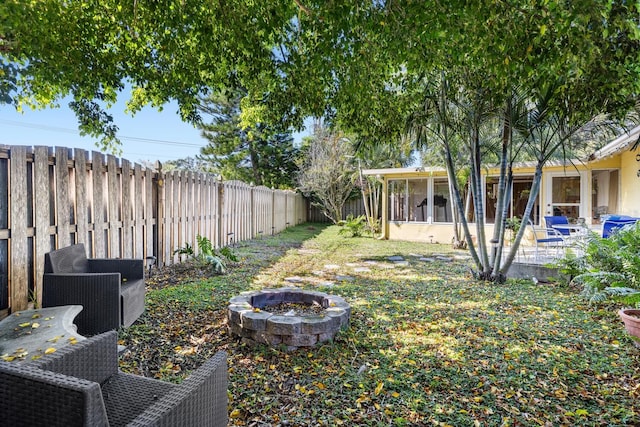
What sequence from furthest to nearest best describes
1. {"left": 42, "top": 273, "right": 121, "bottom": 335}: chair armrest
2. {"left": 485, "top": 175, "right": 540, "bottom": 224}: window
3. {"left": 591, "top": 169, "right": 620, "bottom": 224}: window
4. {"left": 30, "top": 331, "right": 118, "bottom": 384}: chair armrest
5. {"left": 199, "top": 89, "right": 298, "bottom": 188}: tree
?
{"left": 199, "top": 89, "right": 298, "bottom": 188}: tree < {"left": 485, "top": 175, "right": 540, "bottom": 224}: window < {"left": 591, "top": 169, "right": 620, "bottom": 224}: window < {"left": 42, "top": 273, "right": 121, "bottom": 335}: chair armrest < {"left": 30, "top": 331, "right": 118, "bottom": 384}: chair armrest

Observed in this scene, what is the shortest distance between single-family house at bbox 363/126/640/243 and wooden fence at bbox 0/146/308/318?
6.66 meters

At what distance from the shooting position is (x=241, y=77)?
5.21 m

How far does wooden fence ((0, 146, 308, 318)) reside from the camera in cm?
325

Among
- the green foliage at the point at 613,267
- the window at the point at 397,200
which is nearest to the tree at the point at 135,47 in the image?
the green foliage at the point at 613,267

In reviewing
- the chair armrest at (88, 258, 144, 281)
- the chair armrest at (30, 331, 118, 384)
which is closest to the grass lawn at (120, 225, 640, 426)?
the chair armrest at (88, 258, 144, 281)

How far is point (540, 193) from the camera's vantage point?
34.9 ft

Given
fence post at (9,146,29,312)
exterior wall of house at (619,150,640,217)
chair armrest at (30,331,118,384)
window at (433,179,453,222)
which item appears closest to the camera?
chair armrest at (30,331,118,384)

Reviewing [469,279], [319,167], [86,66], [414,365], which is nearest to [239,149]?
[319,167]

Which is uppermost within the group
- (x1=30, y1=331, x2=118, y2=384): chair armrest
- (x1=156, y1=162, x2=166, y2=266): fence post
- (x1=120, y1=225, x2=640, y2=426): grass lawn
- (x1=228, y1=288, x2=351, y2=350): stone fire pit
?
(x1=156, y1=162, x2=166, y2=266): fence post

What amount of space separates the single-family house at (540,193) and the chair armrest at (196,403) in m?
7.92

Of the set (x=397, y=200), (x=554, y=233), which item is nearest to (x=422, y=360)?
(x=554, y=233)

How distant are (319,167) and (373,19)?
11079 mm

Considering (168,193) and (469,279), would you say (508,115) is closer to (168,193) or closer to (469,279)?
(469,279)

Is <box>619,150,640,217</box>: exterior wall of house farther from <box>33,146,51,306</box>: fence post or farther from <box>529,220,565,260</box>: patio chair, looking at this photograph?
<box>33,146,51,306</box>: fence post
